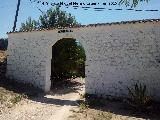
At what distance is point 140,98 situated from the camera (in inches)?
499

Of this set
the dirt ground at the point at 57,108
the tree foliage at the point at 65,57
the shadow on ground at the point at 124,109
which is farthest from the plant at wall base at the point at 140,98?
the tree foliage at the point at 65,57

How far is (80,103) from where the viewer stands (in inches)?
546

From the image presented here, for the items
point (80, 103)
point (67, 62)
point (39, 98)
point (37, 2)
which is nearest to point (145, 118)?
point (80, 103)

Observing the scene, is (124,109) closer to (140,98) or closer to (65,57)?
(140,98)

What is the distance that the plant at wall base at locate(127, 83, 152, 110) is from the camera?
12602mm

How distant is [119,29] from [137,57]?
6.55 feet

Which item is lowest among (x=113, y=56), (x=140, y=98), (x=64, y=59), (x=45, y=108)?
(x=45, y=108)

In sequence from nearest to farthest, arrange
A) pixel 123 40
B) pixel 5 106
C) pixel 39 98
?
pixel 5 106 < pixel 123 40 < pixel 39 98

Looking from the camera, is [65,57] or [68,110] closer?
[68,110]

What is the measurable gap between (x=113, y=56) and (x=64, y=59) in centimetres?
648

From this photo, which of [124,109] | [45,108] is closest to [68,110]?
[45,108]

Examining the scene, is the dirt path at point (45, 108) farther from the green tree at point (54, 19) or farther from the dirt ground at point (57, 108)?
the green tree at point (54, 19)

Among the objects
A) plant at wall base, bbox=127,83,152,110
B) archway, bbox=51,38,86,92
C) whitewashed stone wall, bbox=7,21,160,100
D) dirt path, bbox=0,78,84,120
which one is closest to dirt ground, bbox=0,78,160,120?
dirt path, bbox=0,78,84,120

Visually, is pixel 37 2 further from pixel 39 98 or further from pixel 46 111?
pixel 46 111
